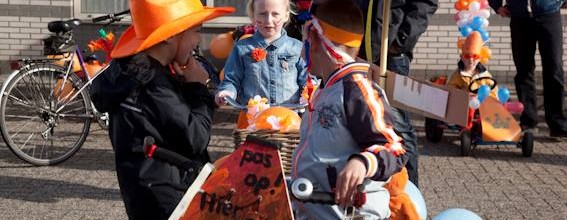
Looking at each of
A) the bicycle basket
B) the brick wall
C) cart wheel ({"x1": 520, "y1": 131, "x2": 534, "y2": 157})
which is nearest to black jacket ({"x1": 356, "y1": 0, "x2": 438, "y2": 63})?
cart wheel ({"x1": 520, "y1": 131, "x2": 534, "y2": 157})

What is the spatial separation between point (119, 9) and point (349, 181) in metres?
10.6

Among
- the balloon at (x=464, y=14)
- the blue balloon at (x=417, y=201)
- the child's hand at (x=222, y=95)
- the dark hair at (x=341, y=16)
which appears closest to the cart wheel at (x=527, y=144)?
the balloon at (x=464, y=14)

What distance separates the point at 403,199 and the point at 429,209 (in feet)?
7.93

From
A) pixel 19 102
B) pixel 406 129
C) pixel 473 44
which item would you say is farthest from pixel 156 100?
pixel 473 44

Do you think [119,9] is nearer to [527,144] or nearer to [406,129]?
[527,144]

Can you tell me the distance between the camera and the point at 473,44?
Answer: 8.50 m

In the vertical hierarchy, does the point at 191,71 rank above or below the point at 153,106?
above

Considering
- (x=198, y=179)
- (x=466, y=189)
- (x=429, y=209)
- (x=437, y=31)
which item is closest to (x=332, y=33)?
(x=198, y=179)

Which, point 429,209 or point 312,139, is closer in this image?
point 312,139

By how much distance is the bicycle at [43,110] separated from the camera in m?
7.45

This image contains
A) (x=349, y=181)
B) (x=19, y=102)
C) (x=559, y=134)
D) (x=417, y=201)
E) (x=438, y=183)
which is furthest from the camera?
(x=559, y=134)

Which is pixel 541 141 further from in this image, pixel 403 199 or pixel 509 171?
pixel 403 199

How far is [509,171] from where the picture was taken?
299 inches

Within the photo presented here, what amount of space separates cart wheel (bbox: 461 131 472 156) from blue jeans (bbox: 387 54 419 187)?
265cm
